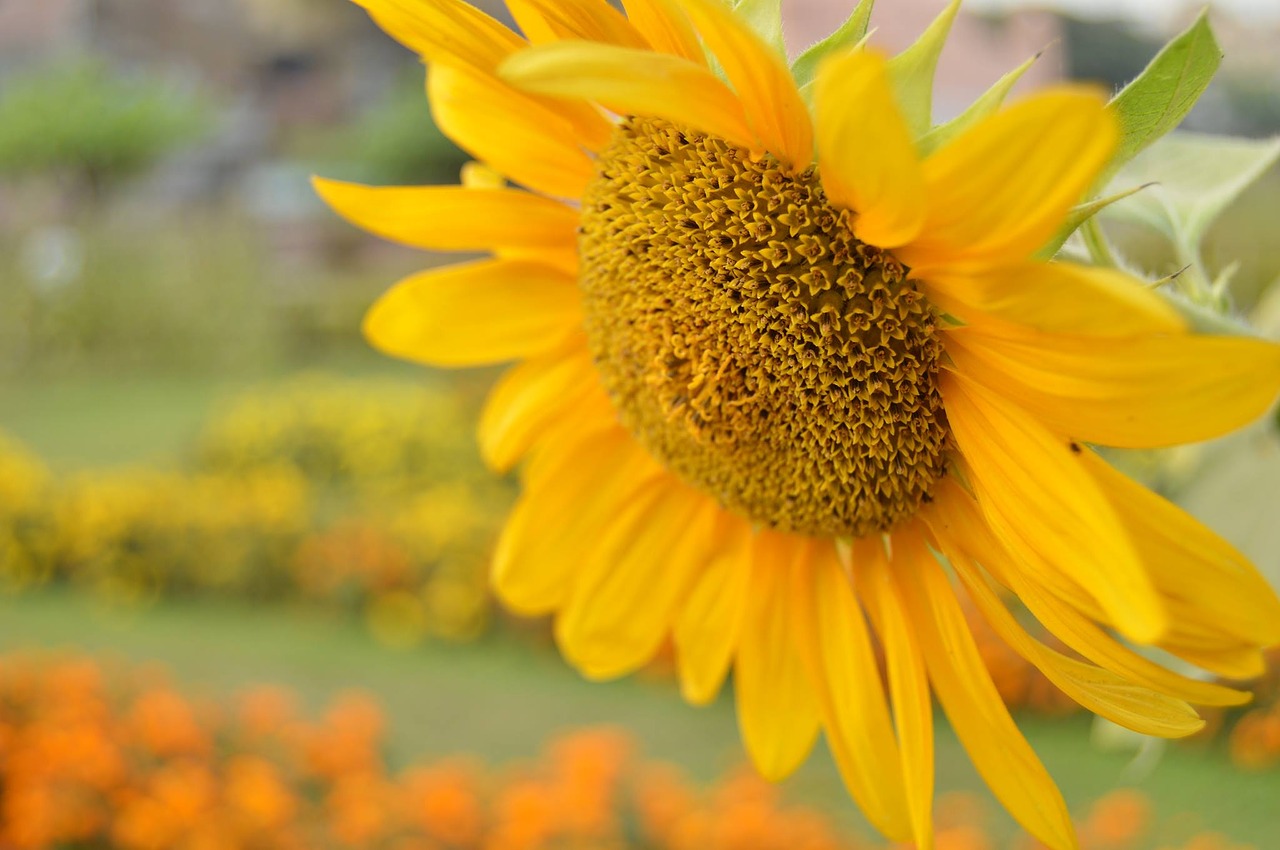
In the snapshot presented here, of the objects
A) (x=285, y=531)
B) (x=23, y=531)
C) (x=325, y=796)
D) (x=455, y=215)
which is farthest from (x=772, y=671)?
(x=23, y=531)

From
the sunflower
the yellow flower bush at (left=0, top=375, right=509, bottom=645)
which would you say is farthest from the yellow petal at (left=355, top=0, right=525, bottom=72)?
the yellow flower bush at (left=0, top=375, right=509, bottom=645)

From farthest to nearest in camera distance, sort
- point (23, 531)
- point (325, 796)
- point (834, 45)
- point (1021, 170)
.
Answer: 1. point (23, 531)
2. point (325, 796)
3. point (834, 45)
4. point (1021, 170)

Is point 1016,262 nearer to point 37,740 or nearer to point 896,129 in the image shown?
point 896,129

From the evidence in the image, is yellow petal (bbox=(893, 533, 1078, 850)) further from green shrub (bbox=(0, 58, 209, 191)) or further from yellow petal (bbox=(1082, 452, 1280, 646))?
green shrub (bbox=(0, 58, 209, 191))

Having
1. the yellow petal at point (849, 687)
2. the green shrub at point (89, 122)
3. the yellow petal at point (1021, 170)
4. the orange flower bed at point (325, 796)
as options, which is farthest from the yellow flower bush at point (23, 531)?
the green shrub at point (89, 122)

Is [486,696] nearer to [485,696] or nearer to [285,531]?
[485,696]

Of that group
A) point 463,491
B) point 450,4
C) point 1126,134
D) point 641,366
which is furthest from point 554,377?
point 463,491
